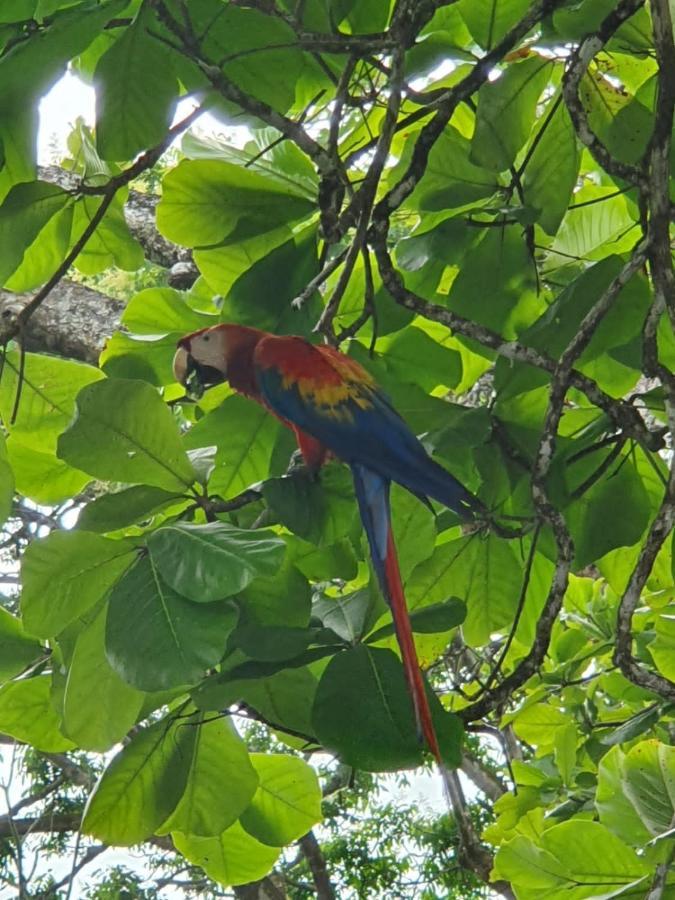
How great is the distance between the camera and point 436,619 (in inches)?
33.5

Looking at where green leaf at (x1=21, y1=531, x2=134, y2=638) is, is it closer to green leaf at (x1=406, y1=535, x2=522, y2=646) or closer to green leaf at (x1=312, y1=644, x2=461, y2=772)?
green leaf at (x1=312, y1=644, x2=461, y2=772)

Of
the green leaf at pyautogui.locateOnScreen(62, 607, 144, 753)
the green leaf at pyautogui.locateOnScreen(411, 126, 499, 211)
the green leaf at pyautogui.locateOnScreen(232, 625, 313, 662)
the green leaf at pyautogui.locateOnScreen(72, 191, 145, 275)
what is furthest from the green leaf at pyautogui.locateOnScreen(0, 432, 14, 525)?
the green leaf at pyautogui.locateOnScreen(411, 126, 499, 211)

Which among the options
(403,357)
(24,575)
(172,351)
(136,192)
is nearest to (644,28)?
(403,357)

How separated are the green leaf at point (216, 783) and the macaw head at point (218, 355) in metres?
0.33

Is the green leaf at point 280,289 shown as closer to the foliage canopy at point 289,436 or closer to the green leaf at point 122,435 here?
the foliage canopy at point 289,436

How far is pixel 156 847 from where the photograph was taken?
3033 mm

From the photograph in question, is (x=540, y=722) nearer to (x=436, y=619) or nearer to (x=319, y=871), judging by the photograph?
(x=436, y=619)

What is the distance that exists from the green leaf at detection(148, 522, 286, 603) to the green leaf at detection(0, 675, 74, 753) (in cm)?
29

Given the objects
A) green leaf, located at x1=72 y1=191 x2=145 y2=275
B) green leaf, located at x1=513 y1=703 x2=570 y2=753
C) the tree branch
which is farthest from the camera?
the tree branch

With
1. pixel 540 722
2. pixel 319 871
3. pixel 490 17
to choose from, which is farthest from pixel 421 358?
pixel 319 871

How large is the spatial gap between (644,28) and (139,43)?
0.46m

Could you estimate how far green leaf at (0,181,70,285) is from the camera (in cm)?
92

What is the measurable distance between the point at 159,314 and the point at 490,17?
432 mm

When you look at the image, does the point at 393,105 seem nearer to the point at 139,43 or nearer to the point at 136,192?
the point at 139,43
